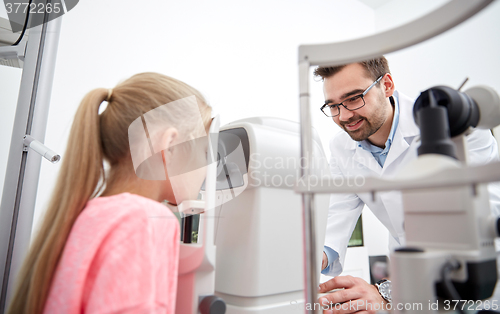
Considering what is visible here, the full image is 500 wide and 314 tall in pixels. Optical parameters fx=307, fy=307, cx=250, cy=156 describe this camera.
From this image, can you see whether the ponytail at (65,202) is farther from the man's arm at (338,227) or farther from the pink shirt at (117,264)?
the man's arm at (338,227)

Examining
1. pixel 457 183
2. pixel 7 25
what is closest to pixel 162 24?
pixel 7 25

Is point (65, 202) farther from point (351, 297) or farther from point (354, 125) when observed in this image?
point (354, 125)

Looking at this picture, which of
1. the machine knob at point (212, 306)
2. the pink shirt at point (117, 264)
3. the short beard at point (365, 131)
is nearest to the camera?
the pink shirt at point (117, 264)

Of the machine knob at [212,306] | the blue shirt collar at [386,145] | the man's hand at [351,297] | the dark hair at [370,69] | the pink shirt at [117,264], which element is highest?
the dark hair at [370,69]

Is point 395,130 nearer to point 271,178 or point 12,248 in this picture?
point 271,178

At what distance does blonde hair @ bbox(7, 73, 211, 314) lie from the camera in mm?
501

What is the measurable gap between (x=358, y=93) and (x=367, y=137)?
0.19 m

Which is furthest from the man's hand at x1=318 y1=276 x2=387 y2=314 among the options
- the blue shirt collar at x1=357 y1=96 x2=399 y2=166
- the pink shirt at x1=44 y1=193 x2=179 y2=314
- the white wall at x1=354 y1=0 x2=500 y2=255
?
the white wall at x1=354 y1=0 x2=500 y2=255

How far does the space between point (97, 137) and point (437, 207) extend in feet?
1.91

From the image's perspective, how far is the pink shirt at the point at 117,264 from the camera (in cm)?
43

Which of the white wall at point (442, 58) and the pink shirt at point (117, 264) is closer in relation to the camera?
the pink shirt at point (117, 264)

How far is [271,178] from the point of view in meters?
Result: 0.68

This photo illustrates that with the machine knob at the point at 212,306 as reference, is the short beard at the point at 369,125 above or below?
above

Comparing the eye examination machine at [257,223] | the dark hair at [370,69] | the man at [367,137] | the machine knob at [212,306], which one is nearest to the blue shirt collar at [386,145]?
the man at [367,137]
